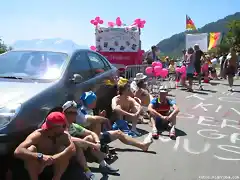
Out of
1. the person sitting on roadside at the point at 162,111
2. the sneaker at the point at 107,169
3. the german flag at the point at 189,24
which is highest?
the german flag at the point at 189,24

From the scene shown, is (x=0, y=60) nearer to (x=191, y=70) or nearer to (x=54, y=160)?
(x=54, y=160)

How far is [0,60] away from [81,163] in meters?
2.17

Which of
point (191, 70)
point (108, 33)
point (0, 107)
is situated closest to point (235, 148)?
point (0, 107)

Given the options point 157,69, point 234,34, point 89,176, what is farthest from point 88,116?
point 234,34

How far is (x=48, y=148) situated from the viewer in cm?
379

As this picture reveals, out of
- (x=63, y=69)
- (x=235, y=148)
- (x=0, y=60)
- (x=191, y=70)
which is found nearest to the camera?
(x=63, y=69)

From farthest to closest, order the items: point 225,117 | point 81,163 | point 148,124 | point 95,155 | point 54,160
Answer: point 225,117
point 148,124
point 95,155
point 81,163
point 54,160

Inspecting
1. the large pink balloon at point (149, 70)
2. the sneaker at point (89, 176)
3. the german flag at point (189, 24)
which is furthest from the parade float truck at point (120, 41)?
the german flag at point (189, 24)

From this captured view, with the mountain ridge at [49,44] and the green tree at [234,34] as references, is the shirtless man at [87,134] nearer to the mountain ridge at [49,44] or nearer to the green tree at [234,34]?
the mountain ridge at [49,44]

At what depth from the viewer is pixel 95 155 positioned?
4.60 meters

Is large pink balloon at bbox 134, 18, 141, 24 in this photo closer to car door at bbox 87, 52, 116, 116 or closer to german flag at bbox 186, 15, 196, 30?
car door at bbox 87, 52, 116, 116

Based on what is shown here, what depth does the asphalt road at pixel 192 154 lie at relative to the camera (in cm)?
451

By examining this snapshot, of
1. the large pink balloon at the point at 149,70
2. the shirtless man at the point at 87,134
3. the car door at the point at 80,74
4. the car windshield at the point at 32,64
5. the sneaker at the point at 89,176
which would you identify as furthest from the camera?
the large pink balloon at the point at 149,70

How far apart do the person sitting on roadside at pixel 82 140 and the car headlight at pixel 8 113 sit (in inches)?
27.6
